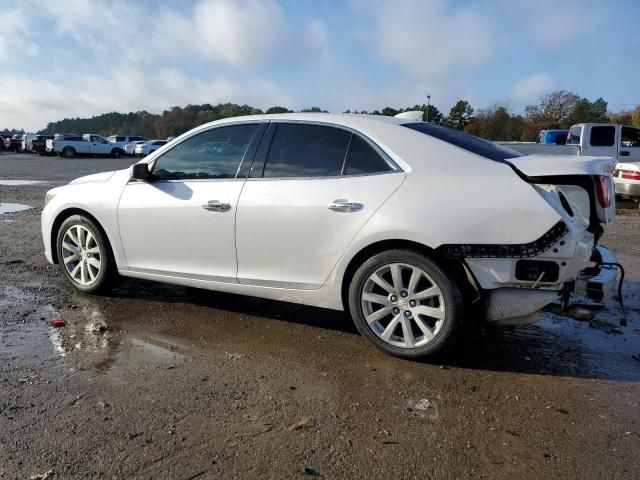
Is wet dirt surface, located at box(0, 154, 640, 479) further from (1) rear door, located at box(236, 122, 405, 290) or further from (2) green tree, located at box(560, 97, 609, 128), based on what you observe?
(2) green tree, located at box(560, 97, 609, 128)

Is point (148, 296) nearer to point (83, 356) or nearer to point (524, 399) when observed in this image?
point (83, 356)

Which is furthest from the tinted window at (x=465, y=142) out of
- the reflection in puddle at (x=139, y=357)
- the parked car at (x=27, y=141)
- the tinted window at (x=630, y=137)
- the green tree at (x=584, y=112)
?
the green tree at (x=584, y=112)

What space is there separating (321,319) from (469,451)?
84.6 inches

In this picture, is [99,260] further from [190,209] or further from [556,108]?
[556,108]

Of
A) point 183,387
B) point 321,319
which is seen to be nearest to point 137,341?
point 183,387

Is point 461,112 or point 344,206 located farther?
point 461,112

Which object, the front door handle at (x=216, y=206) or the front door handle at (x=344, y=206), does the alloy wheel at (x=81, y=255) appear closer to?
the front door handle at (x=216, y=206)

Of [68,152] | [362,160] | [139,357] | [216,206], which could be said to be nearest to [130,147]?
[68,152]

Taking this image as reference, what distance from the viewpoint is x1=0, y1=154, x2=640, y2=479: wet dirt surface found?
8.57 ft

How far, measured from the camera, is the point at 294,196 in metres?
3.98

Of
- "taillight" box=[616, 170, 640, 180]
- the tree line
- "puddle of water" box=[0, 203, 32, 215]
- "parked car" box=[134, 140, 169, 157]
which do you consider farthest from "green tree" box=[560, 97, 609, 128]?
"puddle of water" box=[0, 203, 32, 215]

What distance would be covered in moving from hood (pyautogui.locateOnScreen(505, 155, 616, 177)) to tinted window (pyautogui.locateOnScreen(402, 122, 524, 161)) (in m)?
0.16

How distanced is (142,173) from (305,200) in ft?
5.39

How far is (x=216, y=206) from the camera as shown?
14.0 feet
